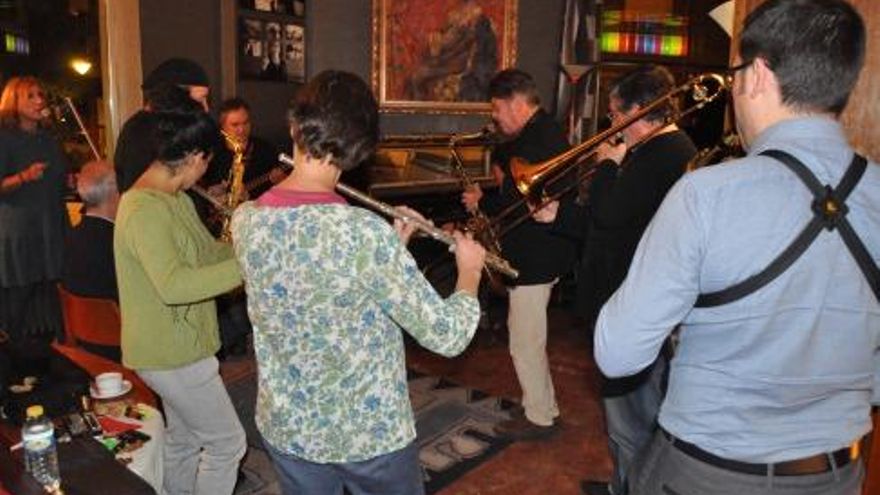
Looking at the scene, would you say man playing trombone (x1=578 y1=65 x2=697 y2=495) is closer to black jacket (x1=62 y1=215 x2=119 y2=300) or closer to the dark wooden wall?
black jacket (x1=62 y1=215 x2=119 y2=300)

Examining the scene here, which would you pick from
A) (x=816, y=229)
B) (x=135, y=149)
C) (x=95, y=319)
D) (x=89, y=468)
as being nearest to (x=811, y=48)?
(x=816, y=229)

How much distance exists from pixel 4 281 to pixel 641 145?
13.2 ft

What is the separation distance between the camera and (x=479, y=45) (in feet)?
20.6

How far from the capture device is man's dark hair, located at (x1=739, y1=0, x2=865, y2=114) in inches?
49.4

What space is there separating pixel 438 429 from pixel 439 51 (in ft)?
11.1

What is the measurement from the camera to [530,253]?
368 centimetres

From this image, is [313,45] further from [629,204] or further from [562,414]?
[629,204]

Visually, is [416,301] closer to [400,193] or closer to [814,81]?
[814,81]

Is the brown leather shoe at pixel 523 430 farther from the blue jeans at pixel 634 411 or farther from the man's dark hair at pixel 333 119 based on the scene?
the man's dark hair at pixel 333 119

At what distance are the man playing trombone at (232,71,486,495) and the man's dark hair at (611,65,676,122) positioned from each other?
130 cm

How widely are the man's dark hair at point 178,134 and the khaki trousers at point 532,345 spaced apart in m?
1.91

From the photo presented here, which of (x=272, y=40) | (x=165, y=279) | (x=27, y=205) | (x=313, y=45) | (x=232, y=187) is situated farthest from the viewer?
(x=313, y=45)

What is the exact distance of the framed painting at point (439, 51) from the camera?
5.52 meters

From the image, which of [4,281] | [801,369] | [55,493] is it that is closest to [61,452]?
[55,493]
